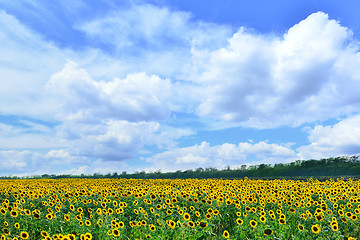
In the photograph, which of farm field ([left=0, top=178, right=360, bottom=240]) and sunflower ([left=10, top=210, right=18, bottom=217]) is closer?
farm field ([left=0, top=178, right=360, bottom=240])

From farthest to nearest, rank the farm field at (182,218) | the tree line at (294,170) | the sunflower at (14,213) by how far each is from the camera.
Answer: the tree line at (294,170) < the sunflower at (14,213) < the farm field at (182,218)

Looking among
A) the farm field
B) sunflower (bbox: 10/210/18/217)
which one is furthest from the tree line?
sunflower (bbox: 10/210/18/217)

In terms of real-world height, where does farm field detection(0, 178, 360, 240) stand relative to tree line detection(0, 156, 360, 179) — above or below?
below

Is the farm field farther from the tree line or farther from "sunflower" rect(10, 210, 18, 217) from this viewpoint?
the tree line

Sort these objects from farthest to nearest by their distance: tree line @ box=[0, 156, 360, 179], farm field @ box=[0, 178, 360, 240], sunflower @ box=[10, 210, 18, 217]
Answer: tree line @ box=[0, 156, 360, 179], sunflower @ box=[10, 210, 18, 217], farm field @ box=[0, 178, 360, 240]

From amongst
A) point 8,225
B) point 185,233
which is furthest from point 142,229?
point 8,225

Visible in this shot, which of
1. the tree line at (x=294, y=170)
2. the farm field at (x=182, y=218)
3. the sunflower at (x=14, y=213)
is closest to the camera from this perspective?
the farm field at (x=182, y=218)

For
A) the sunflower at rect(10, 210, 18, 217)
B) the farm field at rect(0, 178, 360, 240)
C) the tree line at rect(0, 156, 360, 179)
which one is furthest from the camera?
the tree line at rect(0, 156, 360, 179)

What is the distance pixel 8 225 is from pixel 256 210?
6431 mm

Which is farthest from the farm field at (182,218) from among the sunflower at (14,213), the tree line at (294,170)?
the tree line at (294,170)

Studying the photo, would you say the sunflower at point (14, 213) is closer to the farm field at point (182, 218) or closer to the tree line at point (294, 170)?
the farm field at point (182, 218)

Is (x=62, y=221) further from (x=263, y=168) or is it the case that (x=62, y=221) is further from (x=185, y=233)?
(x=263, y=168)

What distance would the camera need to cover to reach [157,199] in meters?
10.5

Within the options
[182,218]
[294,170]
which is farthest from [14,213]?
[294,170]
